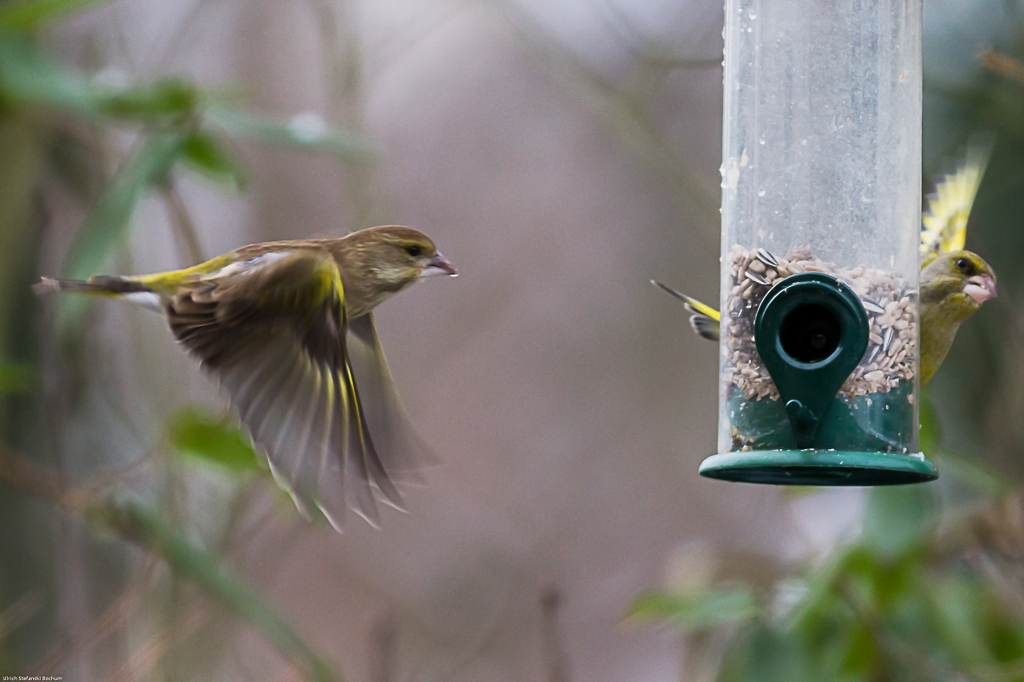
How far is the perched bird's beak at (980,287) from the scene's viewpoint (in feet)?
12.5

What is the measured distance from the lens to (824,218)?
3.73m

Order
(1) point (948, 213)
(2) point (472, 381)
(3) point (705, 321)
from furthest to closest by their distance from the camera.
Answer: (2) point (472, 381), (1) point (948, 213), (3) point (705, 321)

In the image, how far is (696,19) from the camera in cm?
640

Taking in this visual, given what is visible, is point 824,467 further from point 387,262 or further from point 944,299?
point 387,262

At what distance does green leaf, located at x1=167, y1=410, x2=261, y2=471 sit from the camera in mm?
4094

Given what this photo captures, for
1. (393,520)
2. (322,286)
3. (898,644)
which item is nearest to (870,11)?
(322,286)

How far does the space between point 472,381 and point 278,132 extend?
585cm

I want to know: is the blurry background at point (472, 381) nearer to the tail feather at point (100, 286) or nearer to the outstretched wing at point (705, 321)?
the tail feather at point (100, 286)

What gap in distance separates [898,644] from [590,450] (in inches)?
207

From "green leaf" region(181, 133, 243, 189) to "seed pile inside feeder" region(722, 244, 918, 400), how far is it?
168 centimetres

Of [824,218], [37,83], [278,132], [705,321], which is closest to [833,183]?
[824,218]

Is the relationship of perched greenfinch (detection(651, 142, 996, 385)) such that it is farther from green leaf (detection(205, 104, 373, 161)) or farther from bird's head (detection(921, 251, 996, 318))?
green leaf (detection(205, 104, 373, 161))

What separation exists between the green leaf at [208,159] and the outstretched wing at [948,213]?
90.7 inches

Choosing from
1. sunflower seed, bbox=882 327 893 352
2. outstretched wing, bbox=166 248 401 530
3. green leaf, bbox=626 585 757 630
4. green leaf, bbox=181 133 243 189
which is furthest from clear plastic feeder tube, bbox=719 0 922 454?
green leaf, bbox=181 133 243 189
